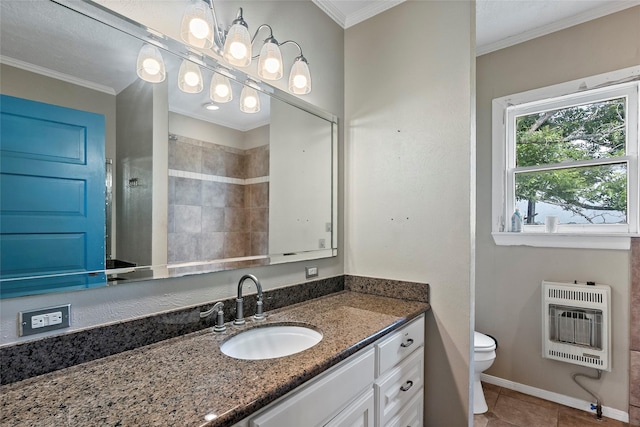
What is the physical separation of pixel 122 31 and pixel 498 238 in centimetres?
264

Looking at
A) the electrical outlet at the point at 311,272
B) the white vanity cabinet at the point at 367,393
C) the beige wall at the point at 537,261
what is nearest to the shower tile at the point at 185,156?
the electrical outlet at the point at 311,272

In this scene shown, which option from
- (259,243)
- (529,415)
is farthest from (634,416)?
(259,243)

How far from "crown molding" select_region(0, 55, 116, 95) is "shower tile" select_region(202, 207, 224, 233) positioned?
54 centimetres

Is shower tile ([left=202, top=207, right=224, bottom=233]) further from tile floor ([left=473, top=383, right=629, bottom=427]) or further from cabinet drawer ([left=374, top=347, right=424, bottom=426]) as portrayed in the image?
tile floor ([left=473, top=383, right=629, bottom=427])

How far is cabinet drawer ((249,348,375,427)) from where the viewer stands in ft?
2.77

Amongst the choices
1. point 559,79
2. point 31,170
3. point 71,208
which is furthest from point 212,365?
point 559,79

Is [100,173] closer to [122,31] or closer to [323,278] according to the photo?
[122,31]

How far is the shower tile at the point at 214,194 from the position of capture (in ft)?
4.44

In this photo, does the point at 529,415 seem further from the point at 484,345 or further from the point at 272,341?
the point at 272,341

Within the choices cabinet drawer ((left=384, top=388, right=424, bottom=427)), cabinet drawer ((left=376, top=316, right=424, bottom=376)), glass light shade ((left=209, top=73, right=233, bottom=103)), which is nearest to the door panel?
glass light shade ((left=209, top=73, right=233, bottom=103))

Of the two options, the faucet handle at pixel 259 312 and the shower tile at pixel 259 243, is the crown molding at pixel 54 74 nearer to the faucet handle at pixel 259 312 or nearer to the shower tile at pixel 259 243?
the shower tile at pixel 259 243

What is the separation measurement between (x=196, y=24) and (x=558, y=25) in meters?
2.51

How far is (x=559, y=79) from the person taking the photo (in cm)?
227

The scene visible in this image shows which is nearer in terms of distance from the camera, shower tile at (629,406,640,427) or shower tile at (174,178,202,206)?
shower tile at (174,178,202,206)
